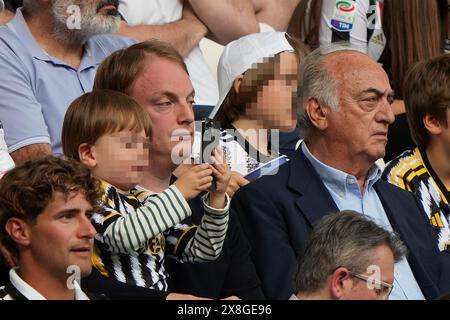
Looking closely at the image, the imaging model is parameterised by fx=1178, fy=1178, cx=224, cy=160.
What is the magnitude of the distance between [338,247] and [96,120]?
3.23ft

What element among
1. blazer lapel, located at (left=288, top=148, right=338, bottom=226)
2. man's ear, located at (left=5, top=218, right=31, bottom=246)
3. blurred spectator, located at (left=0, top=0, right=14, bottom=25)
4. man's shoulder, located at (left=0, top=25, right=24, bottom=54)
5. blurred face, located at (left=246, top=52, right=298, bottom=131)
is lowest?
blazer lapel, located at (left=288, top=148, right=338, bottom=226)

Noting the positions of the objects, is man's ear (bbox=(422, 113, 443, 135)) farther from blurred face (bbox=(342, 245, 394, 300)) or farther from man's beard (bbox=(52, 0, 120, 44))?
blurred face (bbox=(342, 245, 394, 300))

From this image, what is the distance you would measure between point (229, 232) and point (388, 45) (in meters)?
2.72

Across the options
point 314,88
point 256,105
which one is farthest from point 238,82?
point 314,88

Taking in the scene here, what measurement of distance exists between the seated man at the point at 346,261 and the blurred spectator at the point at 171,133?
1.98ft

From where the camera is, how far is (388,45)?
6836 millimetres

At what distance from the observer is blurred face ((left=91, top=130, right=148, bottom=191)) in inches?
163

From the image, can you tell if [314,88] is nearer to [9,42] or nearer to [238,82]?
[238,82]

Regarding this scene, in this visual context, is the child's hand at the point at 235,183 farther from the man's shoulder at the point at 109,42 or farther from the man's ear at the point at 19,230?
the man's ear at the point at 19,230

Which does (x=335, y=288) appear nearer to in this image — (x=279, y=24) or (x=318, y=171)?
(x=318, y=171)

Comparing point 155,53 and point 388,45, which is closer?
point 155,53

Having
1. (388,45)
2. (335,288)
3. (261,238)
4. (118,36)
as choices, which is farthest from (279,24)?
(335,288)

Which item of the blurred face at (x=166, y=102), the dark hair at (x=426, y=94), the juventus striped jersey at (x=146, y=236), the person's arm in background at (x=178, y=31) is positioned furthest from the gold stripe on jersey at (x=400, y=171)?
the juventus striped jersey at (x=146, y=236)

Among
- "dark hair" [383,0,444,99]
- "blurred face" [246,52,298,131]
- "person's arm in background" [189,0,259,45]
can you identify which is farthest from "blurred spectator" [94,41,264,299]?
"dark hair" [383,0,444,99]
